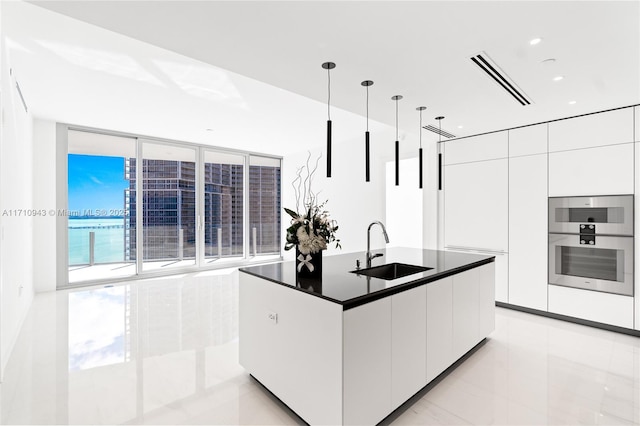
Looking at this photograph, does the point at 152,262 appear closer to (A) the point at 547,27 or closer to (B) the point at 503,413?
(B) the point at 503,413

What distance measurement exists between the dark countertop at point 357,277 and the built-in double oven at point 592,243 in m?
1.32

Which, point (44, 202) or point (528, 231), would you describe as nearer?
point (528, 231)

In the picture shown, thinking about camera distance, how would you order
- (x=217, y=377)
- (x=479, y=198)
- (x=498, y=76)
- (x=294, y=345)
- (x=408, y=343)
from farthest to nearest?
(x=479, y=198)
(x=498, y=76)
(x=217, y=377)
(x=408, y=343)
(x=294, y=345)

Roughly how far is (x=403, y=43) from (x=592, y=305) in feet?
12.1

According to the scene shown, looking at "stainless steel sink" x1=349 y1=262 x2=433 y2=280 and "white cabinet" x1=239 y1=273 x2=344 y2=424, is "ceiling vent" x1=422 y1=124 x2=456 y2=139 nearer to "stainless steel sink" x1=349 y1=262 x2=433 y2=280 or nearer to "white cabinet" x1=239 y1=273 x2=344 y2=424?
"stainless steel sink" x1=349 y1=262 x2=433 y2=280

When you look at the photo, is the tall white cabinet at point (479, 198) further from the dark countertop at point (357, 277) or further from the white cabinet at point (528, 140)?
the dark countertop at point (357, 277)

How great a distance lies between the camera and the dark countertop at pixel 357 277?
1772 mm

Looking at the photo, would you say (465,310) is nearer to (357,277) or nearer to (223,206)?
(357,277)

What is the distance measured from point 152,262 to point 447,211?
5710 millimetres

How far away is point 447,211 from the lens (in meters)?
4.86

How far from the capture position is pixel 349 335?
1658mm

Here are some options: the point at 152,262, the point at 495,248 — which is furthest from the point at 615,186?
the point at 152,262

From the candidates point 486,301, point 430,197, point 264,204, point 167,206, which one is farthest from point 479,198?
point 167,206

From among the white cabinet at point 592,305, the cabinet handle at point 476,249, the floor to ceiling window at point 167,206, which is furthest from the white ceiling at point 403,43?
the floor to ceiling window at point 167,206
